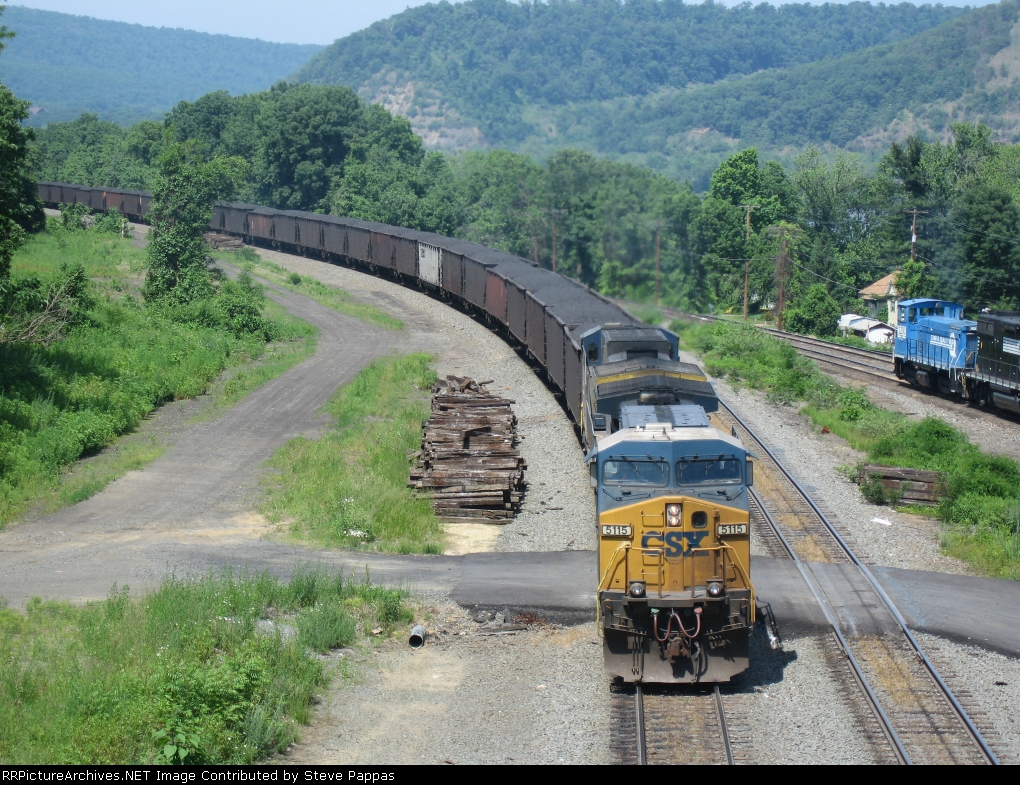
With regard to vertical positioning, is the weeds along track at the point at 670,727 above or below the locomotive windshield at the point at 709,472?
below

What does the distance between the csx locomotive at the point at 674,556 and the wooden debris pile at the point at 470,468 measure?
777 cm

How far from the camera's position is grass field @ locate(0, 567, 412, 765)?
39.0ft

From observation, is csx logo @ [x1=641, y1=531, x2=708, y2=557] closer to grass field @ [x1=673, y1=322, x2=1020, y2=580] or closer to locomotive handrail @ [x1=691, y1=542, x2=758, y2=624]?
locomotive handrail @ [x1=691, y1=542, x2=758, y2=624]

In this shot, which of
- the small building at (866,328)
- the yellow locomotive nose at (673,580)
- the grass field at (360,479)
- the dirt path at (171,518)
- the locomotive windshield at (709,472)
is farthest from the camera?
the small building at (866,328)

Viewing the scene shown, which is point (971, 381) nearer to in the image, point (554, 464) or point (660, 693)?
point (554, 464)

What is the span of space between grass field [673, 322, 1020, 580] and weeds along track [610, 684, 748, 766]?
8.24 m

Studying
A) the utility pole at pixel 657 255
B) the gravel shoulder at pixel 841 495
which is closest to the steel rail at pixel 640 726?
the gravel shoulder at pixel 841 495

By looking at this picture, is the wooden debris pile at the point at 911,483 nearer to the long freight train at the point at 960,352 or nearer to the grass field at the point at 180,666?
the long freight train at the point at 960,352

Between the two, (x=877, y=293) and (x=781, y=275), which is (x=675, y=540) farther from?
(x=877, y=293)

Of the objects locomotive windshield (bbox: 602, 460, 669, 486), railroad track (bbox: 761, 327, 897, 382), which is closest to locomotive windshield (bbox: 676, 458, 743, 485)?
locomotive windshield (bbox: 602, 460, 669, 486)

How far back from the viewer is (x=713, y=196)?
92188mm

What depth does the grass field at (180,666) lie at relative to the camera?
1190 centimetres

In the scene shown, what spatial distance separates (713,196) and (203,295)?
5980 cm
